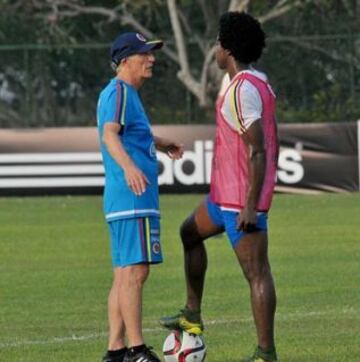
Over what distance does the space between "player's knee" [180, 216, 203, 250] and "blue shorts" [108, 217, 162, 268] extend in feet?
2.30

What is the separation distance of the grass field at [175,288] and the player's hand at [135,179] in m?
1.47

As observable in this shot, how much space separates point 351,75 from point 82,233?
12456mm

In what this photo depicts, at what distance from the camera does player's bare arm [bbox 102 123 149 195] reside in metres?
9.04

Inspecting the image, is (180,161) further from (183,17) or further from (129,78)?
(129,78)

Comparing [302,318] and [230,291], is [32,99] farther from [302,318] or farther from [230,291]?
[302,318]

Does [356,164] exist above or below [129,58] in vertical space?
below

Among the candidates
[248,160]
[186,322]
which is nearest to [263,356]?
[186,322]

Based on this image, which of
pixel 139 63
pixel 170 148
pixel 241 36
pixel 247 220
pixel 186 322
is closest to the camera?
pixel 247 220

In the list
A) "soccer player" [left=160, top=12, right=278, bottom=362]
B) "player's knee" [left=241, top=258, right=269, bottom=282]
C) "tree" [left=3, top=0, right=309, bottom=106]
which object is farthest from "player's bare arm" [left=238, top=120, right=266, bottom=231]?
"tree" [left=3, top=0, right=309, bottom=106]

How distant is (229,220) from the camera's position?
970 centimetres

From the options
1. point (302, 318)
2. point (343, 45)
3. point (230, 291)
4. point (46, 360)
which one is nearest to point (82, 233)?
point (230, 291)

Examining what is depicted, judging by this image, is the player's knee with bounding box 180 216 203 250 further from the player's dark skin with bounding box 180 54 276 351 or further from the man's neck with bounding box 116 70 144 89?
the man's neck with bounding box 116 70 144 89

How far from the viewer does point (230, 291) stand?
13.8 meters

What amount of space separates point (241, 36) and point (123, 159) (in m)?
1.21
